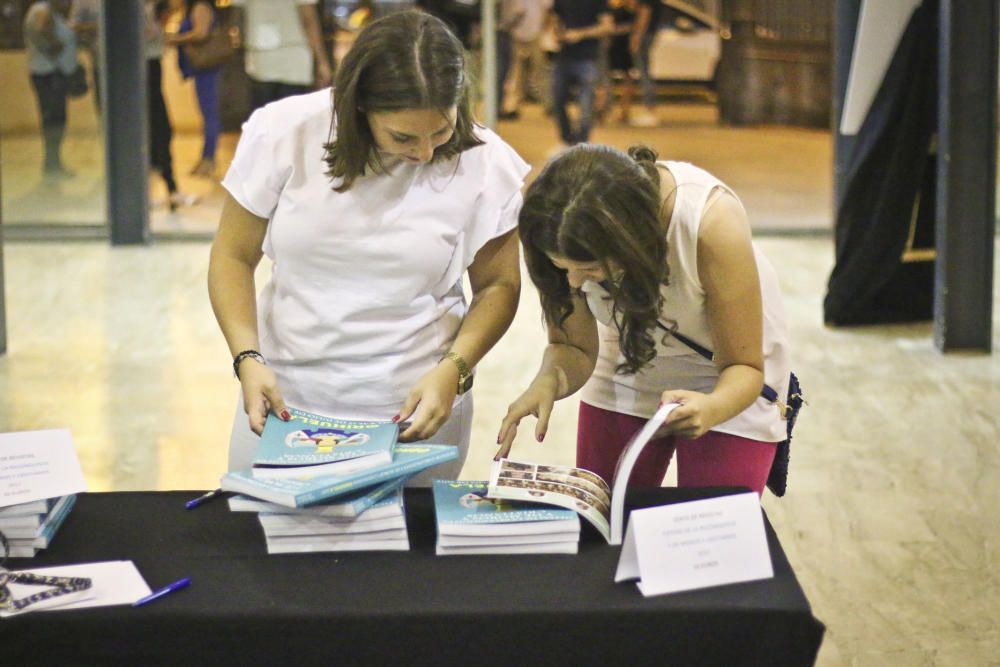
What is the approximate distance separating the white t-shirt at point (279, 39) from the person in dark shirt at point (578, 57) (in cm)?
165

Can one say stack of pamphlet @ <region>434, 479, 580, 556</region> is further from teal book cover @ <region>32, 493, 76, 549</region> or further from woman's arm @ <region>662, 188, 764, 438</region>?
teal book cover @ <region>32, 493, 76, 549</region>

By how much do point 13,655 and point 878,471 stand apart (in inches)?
125

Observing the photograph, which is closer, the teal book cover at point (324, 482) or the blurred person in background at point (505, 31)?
the teal book cover at point (324, 482)

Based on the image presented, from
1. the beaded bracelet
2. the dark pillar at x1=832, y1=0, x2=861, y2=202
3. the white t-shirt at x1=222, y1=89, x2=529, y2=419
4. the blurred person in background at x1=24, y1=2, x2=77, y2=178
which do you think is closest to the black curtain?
the dark pillar at x1=832, y1=0, x2=861, y2=202

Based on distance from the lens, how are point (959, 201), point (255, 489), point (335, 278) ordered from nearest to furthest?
1. point (255, 489)
2. point (335, 278)
3. point (959, 201)

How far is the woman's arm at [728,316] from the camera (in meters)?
2.11

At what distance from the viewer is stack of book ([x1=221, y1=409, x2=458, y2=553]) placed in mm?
1944

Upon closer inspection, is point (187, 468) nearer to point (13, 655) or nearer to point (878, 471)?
point (878, 471)

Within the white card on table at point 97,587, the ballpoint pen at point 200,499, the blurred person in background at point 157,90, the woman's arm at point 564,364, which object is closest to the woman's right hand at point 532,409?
the woman's arm at point 564,364

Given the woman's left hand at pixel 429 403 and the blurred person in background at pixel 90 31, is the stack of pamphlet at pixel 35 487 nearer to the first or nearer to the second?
the woman's left hand at pixel 429 403

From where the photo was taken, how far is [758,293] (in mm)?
2125

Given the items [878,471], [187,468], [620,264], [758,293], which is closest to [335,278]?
[620,264]

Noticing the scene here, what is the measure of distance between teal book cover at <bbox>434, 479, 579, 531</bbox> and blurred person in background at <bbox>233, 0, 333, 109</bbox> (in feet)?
22.3

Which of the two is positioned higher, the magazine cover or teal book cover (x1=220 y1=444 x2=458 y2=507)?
teal book cover (x1=220 y1=444 x2=458 y2=507)
